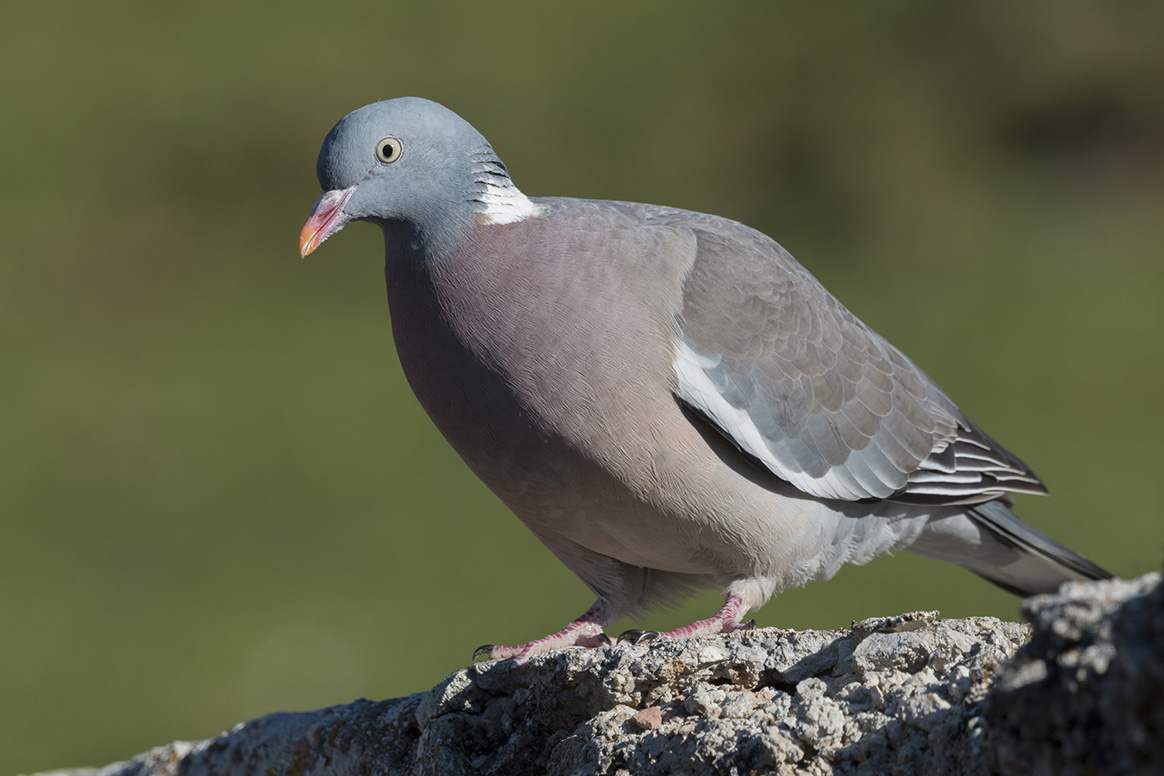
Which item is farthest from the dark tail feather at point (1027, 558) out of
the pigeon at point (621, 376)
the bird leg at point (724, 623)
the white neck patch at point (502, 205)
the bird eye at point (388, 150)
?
the bird eye at point (388, 150)

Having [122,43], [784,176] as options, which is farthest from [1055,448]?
[122,43]

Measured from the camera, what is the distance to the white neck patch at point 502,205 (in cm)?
308

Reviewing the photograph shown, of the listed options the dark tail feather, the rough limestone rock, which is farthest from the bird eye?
the dark tail feather

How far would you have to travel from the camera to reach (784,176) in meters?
12.5

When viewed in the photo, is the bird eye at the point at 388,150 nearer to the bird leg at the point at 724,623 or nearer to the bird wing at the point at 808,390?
the bird wing at the point at 808,390

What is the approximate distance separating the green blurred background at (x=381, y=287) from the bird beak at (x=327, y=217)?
4527 mm

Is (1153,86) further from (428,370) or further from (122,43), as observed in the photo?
(428,370)

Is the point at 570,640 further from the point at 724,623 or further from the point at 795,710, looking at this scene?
the point at 795,710

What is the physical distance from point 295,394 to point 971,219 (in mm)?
7111

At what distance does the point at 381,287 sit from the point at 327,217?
9355 mm

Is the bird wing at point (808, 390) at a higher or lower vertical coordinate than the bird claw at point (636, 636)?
higher

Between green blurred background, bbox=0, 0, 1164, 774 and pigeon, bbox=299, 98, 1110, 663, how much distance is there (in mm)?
4265

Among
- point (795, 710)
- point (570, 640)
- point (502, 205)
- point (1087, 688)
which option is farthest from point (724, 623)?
point (1087, 688)

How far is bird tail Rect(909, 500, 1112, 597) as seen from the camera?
385 centimetres
